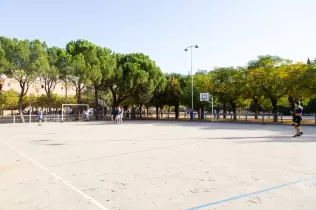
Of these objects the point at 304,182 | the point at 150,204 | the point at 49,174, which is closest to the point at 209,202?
the point at 150,204

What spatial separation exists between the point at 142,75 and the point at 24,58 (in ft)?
48.7

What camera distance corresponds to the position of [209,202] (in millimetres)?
4379

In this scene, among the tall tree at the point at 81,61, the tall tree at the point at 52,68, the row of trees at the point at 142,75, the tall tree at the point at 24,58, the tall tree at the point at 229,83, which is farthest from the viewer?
the tall tree at the point at 81,61

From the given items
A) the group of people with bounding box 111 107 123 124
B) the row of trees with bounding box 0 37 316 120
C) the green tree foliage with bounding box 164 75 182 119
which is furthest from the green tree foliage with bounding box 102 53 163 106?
the group of people with bounding box 111 107 123 124

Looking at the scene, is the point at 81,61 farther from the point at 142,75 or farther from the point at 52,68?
the point at 142,75

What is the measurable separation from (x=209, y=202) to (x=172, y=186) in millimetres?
1080

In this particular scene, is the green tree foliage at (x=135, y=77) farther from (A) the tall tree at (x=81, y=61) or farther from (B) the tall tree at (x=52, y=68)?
(B) the tall tree at (x=52, y=68)

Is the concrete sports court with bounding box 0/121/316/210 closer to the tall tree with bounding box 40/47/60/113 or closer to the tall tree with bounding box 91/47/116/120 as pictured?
the tall tree with bounding box 40/47/60/113

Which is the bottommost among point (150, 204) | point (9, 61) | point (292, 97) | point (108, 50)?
point (150, 204)

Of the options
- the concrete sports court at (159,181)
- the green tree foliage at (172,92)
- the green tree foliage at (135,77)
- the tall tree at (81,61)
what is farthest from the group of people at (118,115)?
the concrete sports court at (159,181)

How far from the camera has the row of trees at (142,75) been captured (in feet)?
98.1

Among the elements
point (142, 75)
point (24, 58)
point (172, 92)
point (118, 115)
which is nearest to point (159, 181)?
point (118, 115)

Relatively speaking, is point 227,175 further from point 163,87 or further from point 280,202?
point 163,87

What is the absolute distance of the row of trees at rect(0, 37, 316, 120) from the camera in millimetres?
29891
